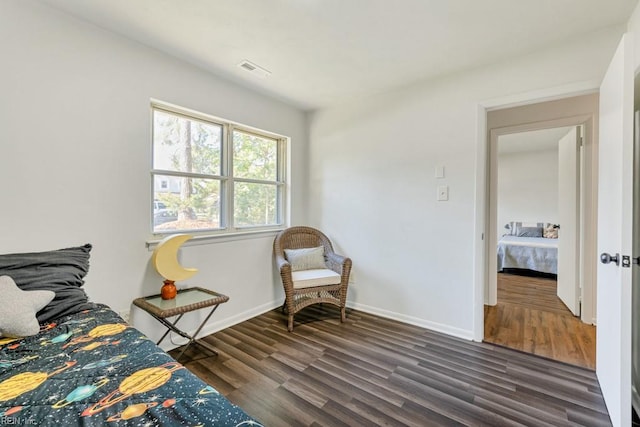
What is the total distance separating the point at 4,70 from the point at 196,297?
1.82 m

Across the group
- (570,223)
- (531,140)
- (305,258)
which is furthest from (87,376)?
(531,140)

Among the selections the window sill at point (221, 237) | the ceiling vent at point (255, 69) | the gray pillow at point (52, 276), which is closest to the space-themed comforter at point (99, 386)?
the gray pillow at point (52, 276)

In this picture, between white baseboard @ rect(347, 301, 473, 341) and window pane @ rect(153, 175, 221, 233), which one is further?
white baseboard @ rect(347, 301, 473, 341)

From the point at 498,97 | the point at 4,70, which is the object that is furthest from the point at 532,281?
the point at 4,70

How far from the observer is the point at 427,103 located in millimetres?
2816

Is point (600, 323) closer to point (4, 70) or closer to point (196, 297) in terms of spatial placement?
point (196, 297)

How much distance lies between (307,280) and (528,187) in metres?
6.14

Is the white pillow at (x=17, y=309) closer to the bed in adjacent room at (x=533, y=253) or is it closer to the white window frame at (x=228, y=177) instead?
the white window frame at (x=228, y=177)

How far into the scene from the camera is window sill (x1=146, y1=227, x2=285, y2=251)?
90.0 inches

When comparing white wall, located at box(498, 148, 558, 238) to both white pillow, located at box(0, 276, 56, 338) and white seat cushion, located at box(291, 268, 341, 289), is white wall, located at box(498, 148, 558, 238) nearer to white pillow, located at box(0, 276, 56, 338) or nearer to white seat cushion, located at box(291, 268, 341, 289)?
white seat cushion, located at box(291, 268, 341, 289)

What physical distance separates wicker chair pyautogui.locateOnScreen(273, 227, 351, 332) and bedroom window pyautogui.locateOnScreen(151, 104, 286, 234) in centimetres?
29

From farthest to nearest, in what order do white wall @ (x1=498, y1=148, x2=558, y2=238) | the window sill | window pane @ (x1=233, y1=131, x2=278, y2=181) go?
white wall @ (x1=498, y1=148, x2=558, y2=238) → window pane @ (x1=233, y1=131, x2=278, y2=181) → the window sill

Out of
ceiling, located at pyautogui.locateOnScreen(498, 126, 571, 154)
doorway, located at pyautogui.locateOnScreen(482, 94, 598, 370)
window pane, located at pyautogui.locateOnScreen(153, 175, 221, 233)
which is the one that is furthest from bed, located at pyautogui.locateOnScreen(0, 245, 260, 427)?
ceiling, located at pyautogui.locateOnScreen(498, 126, 571, 154)

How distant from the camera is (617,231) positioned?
4.79ft
